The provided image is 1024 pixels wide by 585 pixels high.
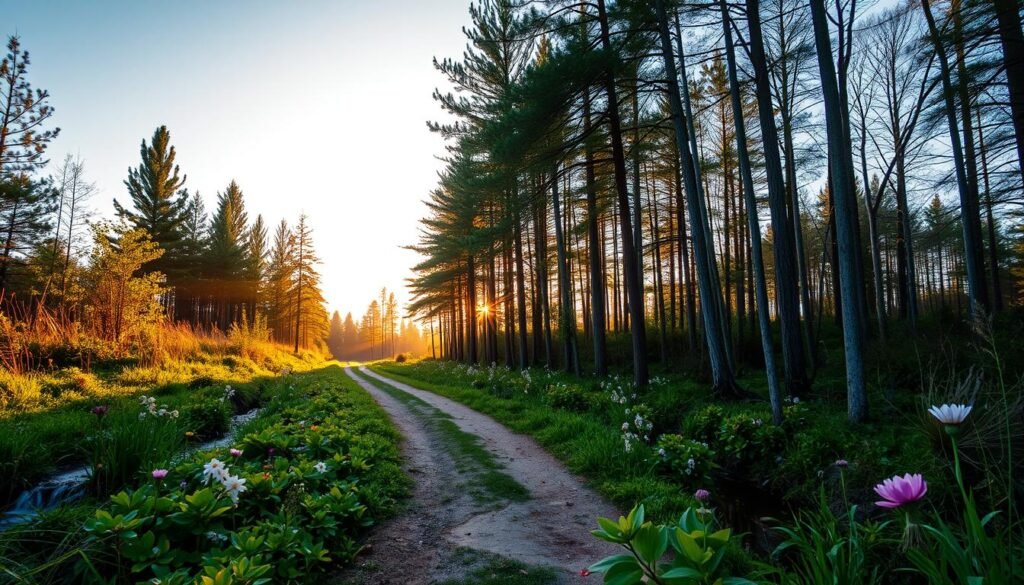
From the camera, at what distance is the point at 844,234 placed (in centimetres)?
637

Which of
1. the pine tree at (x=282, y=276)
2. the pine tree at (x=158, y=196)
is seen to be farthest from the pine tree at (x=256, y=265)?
the pine tree at (x=158, y=196)

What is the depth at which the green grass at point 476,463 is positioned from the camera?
15.9 feet

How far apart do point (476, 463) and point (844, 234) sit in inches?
254

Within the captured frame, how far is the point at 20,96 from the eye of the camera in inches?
600

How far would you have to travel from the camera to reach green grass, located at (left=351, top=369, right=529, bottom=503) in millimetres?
4852

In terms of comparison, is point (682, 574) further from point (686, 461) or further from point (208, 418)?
point (208, 418)

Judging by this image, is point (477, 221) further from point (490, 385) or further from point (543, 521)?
point (543, 521)

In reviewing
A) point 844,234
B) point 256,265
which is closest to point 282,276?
point 256,265

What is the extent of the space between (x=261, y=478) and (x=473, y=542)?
6.16 ft

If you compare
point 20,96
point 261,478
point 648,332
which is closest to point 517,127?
point 261,478

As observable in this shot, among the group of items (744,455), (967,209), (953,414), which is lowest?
(744,455)

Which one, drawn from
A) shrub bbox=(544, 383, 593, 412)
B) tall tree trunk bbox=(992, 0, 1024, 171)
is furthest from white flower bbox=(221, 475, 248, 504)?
tall tree trunk bbox=(992, 0, 1024, 171)

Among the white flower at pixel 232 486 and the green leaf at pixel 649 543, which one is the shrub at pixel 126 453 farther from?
the green leaf at pixel 649 543

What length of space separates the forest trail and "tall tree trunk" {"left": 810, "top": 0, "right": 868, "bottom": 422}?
14.9 feet
